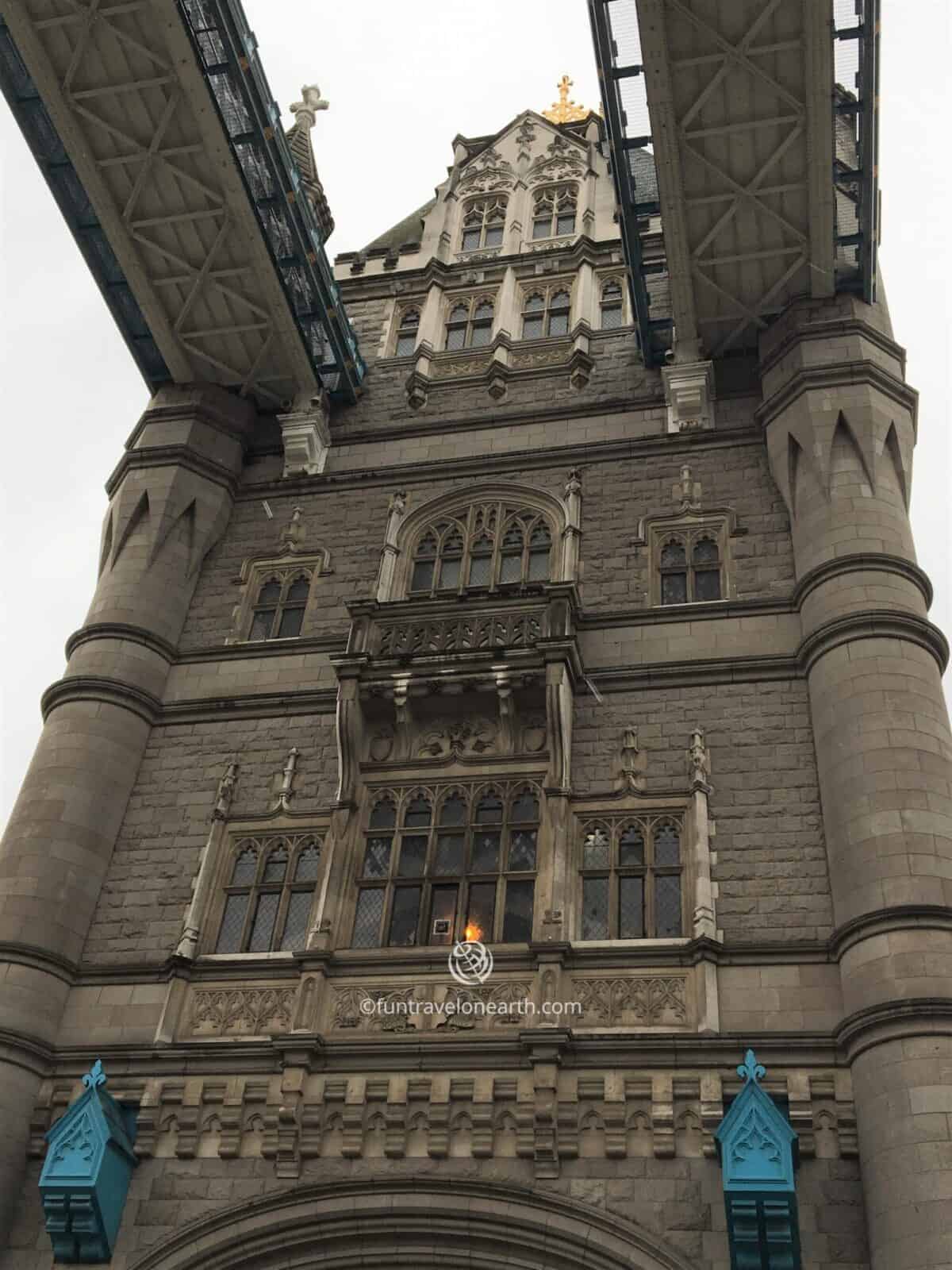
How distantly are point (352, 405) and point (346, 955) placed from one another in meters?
11.7

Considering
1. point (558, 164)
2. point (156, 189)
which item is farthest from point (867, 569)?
point (558, 164)

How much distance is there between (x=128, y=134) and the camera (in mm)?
21547

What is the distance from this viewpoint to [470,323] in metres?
26.3

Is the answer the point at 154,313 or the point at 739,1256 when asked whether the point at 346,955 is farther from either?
the point at 154,313

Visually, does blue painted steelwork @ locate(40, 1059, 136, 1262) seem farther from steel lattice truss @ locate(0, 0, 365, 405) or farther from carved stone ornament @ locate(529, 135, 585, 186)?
carved stone ornament @ locate(529, 135, 585, 186)

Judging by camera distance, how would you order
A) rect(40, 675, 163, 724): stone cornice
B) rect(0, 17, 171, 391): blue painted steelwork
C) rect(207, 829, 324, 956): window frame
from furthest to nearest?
rect(0, 17, 171, 391): blue painted steelwork, rect(40, 675, 163, 724): stone cornice, rect(207, 829, 324, 956): window frame

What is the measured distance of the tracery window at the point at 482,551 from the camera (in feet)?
69.0

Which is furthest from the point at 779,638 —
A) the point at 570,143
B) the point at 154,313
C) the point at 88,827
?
the point at 570,143

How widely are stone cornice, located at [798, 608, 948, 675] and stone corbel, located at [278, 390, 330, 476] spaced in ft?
31.9

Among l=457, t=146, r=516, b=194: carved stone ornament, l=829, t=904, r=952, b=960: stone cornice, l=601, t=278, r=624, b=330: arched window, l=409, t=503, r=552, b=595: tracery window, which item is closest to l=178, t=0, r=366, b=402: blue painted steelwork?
l=409, t=503, r=552, b=595: tracery window

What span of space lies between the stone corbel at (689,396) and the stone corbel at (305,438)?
6.11m

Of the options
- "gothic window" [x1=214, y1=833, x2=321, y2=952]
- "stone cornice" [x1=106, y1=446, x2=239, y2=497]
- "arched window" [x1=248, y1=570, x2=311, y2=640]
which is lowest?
"gothic window" [x1=214, y1=833, x2=321, y2=952]

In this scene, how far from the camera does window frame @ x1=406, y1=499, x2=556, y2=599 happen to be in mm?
20969

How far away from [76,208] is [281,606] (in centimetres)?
782
